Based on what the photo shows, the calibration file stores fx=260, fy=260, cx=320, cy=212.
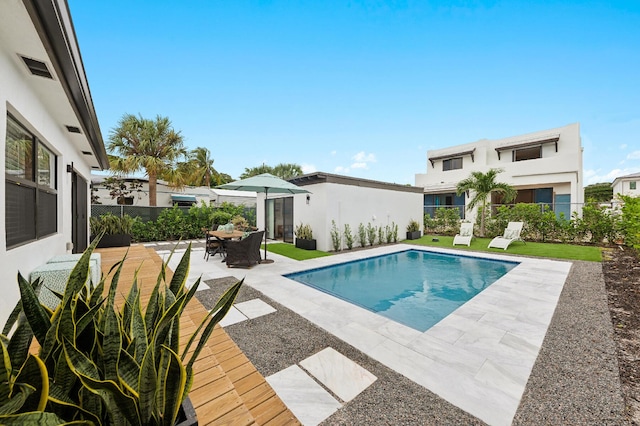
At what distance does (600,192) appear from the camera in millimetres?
37625

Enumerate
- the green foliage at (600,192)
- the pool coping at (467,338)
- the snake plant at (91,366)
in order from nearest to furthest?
1. the snake plant at (91,366)
2. the pool coping at (467,338)
3. the green foliage at (600,192)

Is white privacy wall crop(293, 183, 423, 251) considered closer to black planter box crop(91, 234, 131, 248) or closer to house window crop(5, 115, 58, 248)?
black planter box crop(91, 234, 131, 248)

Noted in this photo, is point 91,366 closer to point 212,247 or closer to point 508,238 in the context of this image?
point 212,247

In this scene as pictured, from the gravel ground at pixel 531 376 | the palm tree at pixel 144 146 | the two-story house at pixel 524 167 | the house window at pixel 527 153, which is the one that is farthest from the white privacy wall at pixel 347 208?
the house window at pixel 527 153

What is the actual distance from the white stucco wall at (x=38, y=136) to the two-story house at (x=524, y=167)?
739 inches

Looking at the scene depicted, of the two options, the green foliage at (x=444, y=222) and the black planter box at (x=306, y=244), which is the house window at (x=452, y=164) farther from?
the black planter box at (x=306, y=244)

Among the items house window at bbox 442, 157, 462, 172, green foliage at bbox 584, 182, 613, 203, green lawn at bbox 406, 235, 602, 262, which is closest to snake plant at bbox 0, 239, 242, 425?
green lawn at bbox 406, 235, 602, 262

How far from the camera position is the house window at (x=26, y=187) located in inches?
117

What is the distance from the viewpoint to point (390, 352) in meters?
3.14

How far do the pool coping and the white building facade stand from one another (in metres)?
3.54

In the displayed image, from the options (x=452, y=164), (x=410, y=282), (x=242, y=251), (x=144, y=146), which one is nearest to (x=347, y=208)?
(x=410, y=282)

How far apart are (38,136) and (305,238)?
8.23m

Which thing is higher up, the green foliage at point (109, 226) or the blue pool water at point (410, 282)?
the green foliage at point (109, 226)

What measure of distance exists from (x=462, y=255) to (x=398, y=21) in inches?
395
